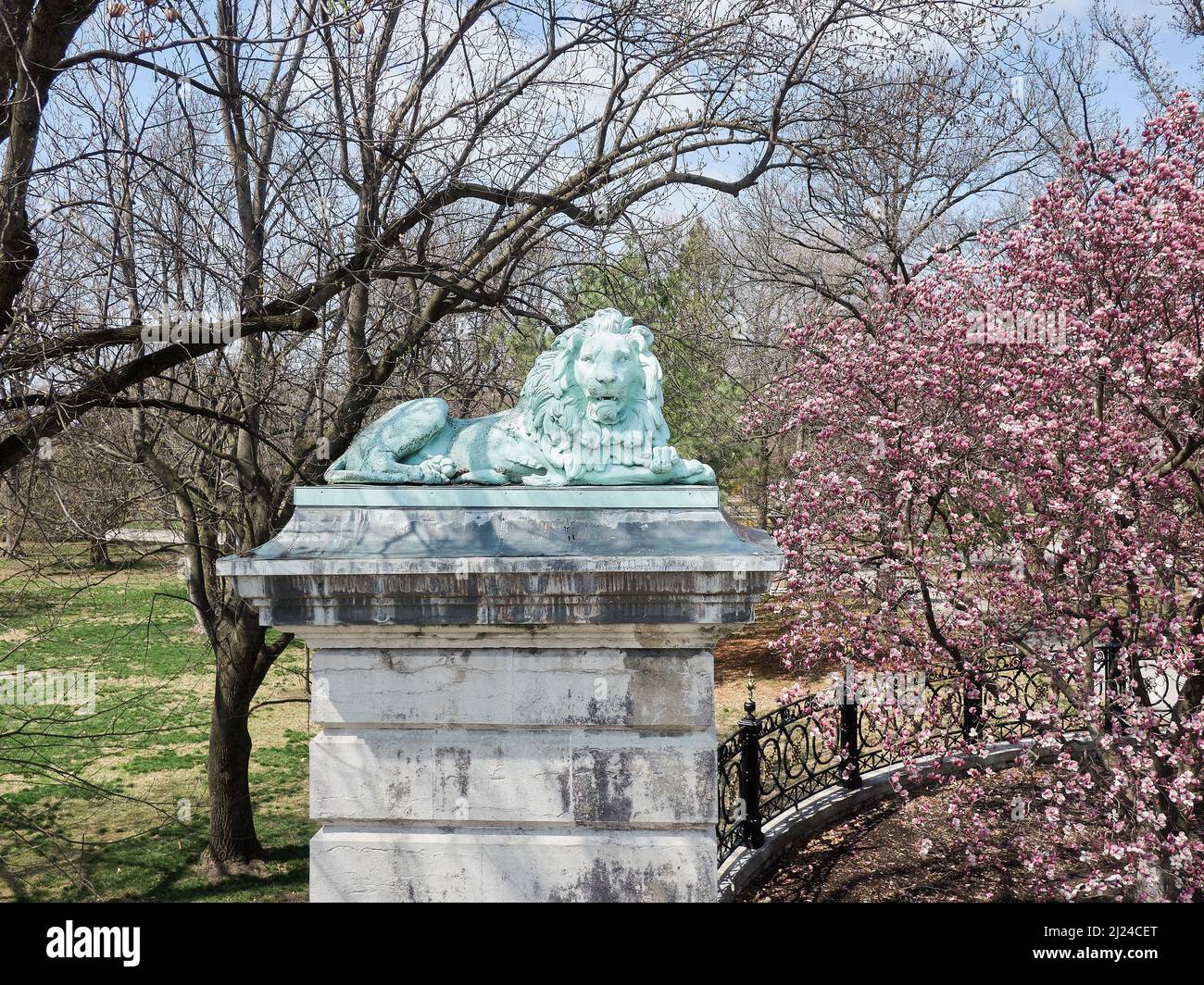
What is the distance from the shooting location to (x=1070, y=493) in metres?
6.07

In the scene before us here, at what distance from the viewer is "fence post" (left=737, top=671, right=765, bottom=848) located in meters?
7.03

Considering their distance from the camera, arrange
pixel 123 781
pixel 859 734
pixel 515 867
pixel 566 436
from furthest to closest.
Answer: pixel 123 781 → pixel 859 734 → pixel 566 436 → pixel 515 867

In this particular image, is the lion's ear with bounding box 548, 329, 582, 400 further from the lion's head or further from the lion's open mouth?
the lion's open mouth

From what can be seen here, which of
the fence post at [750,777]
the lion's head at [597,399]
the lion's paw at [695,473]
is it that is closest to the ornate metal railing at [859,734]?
the fence post at [750,777]

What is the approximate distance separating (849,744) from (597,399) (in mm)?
6168

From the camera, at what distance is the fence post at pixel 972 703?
666 centimetres

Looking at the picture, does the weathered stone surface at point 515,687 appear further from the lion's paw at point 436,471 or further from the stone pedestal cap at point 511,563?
the lion's paw at point 436,471

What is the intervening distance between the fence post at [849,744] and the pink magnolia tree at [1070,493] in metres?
1.18

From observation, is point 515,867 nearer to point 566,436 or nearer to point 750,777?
point 566,436

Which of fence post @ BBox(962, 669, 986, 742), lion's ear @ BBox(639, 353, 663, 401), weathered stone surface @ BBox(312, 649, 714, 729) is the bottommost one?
fence post @ BBox(962, 669, 986, 742)

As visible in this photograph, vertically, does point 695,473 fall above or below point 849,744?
above

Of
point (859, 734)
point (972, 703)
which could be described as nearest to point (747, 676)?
point (859, 734)

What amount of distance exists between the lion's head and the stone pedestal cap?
8.0 inches

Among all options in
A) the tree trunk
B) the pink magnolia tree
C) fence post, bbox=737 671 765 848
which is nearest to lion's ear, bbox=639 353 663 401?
the pink magnolia tree
